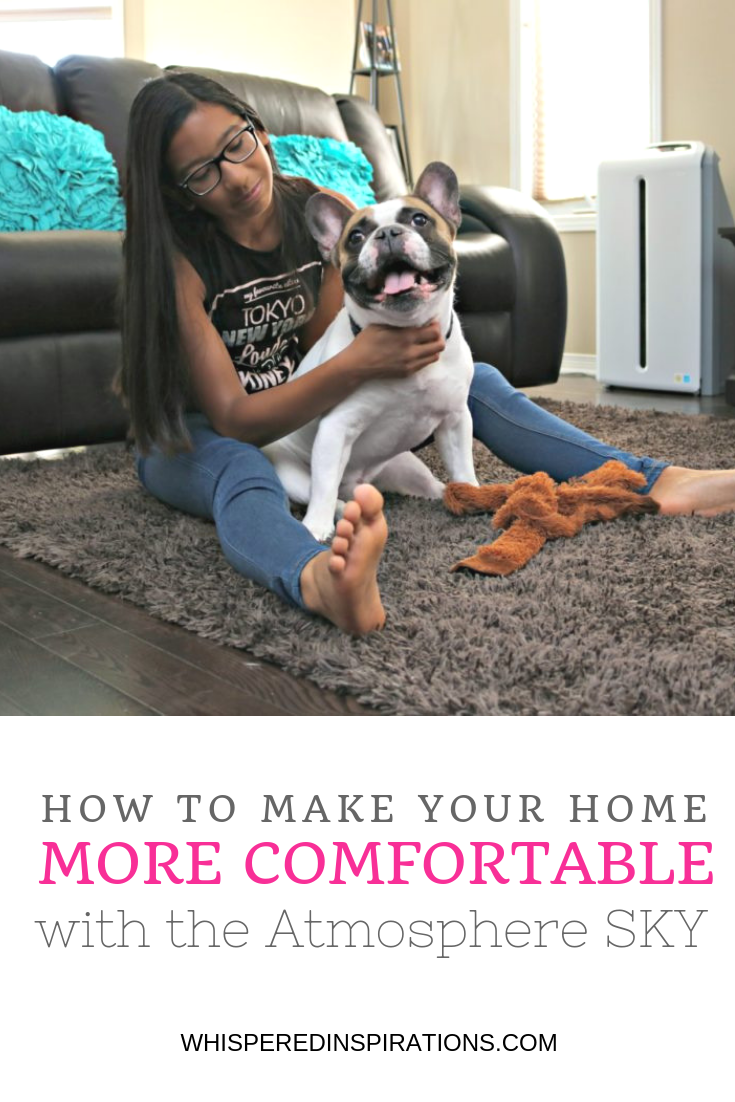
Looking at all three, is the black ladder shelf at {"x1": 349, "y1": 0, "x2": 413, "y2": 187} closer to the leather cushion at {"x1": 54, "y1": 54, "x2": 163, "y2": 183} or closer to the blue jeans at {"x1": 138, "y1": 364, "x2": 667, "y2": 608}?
the leather cushion at {"x1": 54, "y1": 54, "x2": 163, "y2": 183}

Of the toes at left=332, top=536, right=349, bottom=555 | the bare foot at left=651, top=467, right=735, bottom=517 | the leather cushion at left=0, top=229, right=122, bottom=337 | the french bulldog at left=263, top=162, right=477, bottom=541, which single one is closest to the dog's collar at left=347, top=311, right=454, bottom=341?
the french bulldog at left=263, top=162, right=477, bottom=541

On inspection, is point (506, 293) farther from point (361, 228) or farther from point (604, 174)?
point (361, 228)

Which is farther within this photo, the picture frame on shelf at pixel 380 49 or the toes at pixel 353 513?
the picture frame on shelf at pixel 380 49

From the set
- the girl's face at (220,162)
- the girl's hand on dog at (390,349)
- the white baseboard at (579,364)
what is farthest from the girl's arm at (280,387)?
the white baseboard at (579,364)

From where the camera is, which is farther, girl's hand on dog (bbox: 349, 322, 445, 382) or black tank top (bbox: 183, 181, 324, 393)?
black tank top (bbox: 183, 181, 324, 393)

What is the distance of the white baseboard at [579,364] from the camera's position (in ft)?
14.2

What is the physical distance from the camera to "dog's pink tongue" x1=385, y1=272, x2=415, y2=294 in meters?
1.47

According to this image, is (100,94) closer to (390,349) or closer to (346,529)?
(390,349)

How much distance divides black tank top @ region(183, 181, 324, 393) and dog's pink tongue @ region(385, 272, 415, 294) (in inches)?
12.0

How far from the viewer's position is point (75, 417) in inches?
99.1

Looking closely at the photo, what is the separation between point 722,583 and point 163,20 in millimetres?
4110

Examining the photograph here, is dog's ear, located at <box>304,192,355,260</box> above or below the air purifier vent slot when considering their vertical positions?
above

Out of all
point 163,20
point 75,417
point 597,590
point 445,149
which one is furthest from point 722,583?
point 163,20

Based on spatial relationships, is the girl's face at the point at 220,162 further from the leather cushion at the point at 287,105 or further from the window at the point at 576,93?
the window at the point at 576,93
